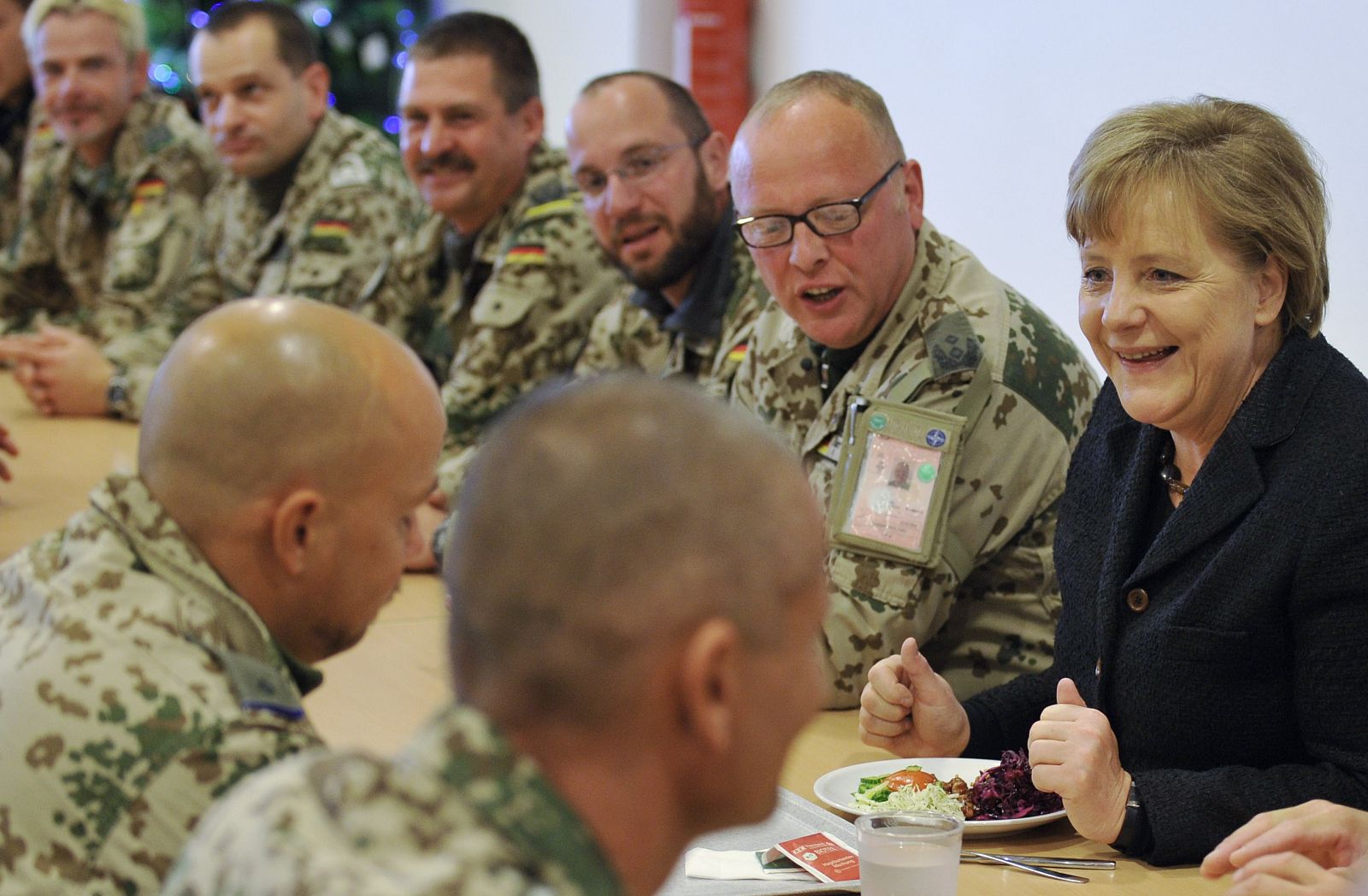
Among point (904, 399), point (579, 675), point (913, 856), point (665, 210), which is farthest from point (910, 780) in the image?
point (665, 210)

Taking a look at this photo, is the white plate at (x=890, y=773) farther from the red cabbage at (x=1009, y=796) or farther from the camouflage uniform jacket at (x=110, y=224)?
the camouflage uniform jacket at (x=110, y=224)

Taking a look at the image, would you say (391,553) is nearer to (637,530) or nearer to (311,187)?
(637,530)

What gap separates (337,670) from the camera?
7.34 feet

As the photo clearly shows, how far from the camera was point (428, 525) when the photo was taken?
117 inches

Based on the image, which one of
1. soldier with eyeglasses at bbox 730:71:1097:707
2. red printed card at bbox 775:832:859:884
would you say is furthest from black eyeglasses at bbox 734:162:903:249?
red printed card at bbox 775:832:859:884

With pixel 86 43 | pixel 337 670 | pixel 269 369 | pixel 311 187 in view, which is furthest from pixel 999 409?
pixel 86 43

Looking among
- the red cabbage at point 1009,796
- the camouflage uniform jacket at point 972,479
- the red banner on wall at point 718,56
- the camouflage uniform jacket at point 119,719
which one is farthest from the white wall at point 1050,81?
the camouflage uniform jacket at point 119,719

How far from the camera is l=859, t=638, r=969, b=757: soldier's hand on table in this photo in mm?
1792

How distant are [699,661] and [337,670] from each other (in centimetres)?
155

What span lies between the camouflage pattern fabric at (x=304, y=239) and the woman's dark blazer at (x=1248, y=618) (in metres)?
2.47

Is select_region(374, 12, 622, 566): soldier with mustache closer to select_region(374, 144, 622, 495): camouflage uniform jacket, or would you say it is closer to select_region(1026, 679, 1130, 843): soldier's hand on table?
select_region(374, 144, 622, 495): camouflage uniform jacket

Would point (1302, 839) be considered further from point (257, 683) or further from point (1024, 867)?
point (257, 683)

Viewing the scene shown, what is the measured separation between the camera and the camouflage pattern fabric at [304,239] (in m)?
4.05

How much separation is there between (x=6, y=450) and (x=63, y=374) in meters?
0.74
